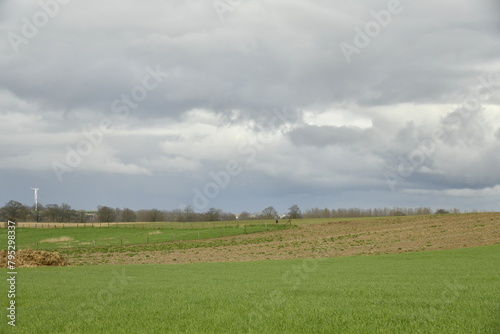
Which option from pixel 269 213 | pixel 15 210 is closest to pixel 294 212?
pixel 269 213

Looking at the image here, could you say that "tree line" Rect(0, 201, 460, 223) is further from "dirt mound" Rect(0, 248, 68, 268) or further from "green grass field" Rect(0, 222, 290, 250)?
"dirt mound" Rect(0, 248, 68, 268)

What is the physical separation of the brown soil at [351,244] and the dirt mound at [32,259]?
21.9 ft

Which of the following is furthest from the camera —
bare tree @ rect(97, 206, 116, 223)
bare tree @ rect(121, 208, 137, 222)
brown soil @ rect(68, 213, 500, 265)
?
bare tree @ rect(121, 208, 137, 222)

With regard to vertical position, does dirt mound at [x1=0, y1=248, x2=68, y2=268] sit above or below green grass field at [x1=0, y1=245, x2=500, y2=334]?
below

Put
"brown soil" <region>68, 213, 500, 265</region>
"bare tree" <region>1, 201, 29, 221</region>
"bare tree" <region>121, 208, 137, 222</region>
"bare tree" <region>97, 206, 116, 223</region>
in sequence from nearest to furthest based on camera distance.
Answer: "brown soil" <region>68, 213, 500, 265</region> → "bare tree" <region>1, 201, 29, 221</region> → "bare tree" <region>97, 206, 116, 223</region> → "bare tree" <region>121, 208, 137, 222</region>

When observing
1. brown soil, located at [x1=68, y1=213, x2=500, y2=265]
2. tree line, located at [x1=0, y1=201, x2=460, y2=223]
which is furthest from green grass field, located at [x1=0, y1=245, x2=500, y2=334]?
tree line, located at [x1=0, y1=201, x2=460, y2=223]

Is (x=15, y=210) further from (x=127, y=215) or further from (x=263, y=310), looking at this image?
(x=263, y=310)

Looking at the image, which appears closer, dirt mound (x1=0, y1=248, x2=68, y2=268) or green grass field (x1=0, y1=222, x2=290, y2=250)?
dirt mound (x1=0, y1=248, x2=68, y2=268)

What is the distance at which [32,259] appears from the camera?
3825 centimetres

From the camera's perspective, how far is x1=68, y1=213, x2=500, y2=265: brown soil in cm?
4844

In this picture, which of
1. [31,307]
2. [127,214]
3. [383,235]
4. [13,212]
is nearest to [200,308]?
[31,307]

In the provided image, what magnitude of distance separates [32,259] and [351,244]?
36827mm

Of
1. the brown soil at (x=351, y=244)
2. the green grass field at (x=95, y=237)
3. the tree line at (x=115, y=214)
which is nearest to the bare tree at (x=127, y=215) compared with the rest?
the tree line at (x=115, y=214)

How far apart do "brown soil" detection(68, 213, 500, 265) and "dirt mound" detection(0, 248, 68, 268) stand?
21.9 ft
